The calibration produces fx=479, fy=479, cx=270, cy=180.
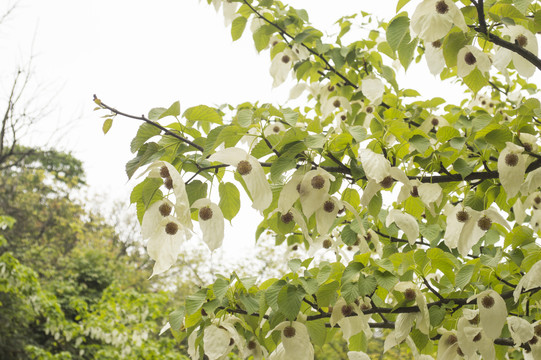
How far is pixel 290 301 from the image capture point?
38.8 inches

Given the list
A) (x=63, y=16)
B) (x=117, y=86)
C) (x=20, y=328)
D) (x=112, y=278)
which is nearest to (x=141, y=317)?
(x=20, y=328)

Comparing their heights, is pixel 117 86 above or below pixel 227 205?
above

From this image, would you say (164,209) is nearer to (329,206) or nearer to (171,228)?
(171,228)

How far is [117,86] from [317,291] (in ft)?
41.1

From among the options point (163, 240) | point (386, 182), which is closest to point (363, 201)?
point (386, 182)

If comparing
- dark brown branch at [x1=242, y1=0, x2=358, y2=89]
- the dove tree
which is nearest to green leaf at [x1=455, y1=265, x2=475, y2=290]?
the dove tree

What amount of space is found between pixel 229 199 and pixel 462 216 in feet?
1.92

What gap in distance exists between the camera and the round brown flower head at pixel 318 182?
2.92ft

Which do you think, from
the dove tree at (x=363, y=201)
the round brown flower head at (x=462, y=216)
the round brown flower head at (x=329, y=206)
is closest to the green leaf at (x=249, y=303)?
the dove tree at (x=363, y=201)

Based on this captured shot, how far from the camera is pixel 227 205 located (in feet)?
3.08

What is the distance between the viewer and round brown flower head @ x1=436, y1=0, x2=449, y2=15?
0.93m

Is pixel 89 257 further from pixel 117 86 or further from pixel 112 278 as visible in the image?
pixel 117 86

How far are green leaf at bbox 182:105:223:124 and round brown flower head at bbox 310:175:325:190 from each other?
0.21m

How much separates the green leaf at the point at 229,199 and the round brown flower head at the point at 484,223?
0.59 m
